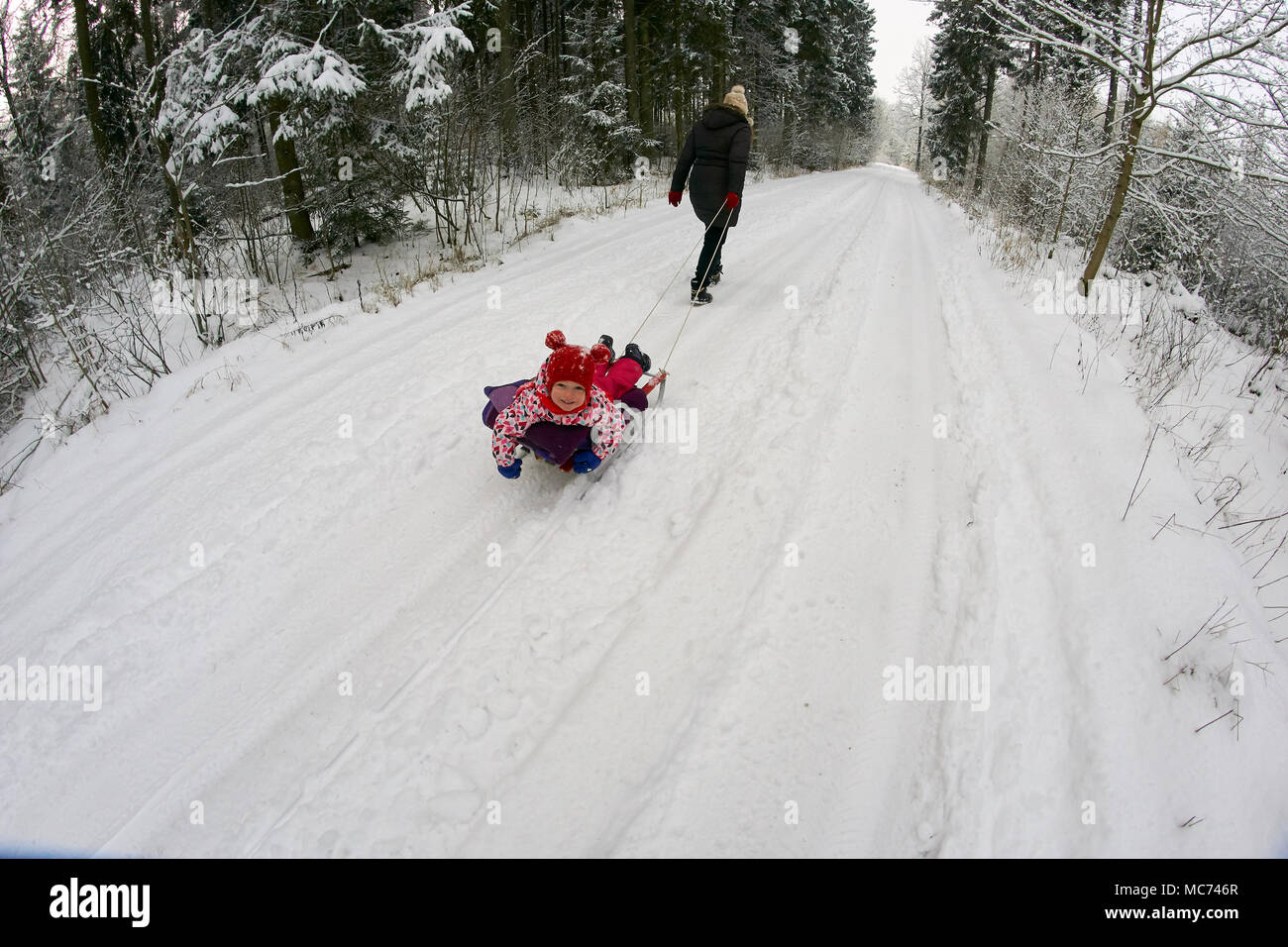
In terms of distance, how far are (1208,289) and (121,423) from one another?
16118 mm

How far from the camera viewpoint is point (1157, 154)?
6.16 m

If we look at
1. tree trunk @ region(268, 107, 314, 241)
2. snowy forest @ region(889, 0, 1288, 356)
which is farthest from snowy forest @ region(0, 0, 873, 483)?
snowy forest @ region(889, 0, 1288, 356)

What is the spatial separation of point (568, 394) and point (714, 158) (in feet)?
14.9

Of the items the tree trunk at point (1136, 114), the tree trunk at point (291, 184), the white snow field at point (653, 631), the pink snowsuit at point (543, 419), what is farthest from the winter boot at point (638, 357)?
the tree trunk at point (291, 184)

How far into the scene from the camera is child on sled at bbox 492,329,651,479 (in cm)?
309

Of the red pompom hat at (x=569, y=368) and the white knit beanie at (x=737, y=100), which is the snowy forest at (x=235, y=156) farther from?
the red pompom hat at (x=569, y=368)

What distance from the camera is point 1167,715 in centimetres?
215

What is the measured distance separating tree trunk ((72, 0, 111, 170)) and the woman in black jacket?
518 inches

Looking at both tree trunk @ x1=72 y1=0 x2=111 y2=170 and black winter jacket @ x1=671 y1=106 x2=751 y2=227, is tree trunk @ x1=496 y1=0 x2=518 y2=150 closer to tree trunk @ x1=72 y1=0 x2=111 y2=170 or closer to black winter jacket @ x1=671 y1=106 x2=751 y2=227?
black winter jacket @ x1=671 y1=106 x2=751 y2=227

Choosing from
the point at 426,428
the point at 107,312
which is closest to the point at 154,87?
the point at 107,312

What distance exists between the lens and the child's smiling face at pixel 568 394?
10.1 ft

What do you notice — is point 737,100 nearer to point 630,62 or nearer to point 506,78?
point 506,78

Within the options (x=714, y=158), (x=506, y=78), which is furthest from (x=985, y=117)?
(x=714, y=158)
